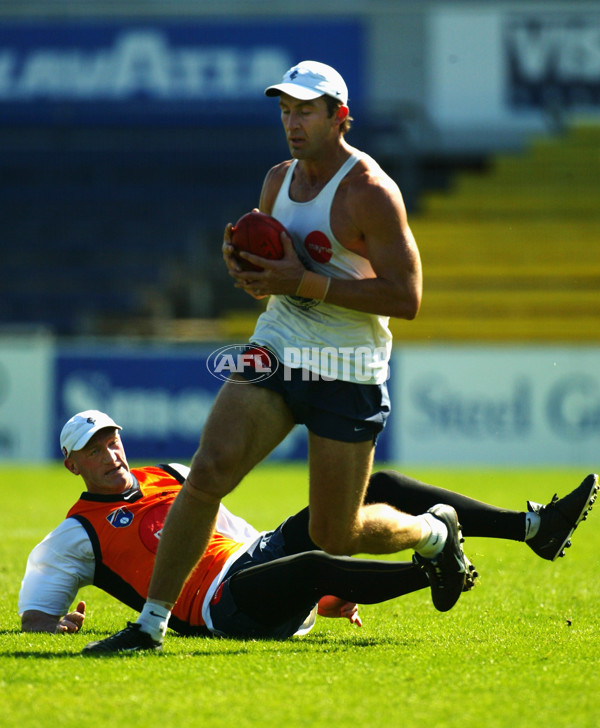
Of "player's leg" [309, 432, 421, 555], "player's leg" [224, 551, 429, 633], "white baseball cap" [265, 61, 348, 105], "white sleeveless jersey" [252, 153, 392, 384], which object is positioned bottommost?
"player's leg" [224, 551, 429, 633]

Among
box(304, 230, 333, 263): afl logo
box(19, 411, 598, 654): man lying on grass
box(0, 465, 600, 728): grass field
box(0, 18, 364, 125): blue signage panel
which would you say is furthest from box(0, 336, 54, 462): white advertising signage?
box(304, 230, 333, 263): afl logo

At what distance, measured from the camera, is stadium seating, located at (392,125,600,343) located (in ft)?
57.6

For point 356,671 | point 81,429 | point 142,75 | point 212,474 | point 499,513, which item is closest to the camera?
point 356,671

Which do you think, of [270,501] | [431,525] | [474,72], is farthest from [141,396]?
[431,525]

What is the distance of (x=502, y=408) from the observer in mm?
14664

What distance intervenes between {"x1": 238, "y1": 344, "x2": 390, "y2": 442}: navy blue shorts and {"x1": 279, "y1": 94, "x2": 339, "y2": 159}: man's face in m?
0.84

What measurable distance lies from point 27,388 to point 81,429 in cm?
999

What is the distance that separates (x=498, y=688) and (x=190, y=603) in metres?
1.48

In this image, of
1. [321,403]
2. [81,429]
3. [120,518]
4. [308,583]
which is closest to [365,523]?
[308,583]

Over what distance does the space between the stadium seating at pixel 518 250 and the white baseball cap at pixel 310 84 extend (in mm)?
12077

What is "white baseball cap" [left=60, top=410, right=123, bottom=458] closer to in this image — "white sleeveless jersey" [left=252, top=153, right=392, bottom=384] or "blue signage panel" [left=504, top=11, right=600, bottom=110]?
"white sleeveless jersey" [left=252, top=153, right=392, bottom=384]

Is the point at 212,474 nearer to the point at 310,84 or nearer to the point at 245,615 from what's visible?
the point at 245,615

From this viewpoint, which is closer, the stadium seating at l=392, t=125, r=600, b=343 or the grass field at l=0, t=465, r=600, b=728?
the grass field at l=0, t=465, r=600, b=728

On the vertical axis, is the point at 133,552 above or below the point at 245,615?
above
